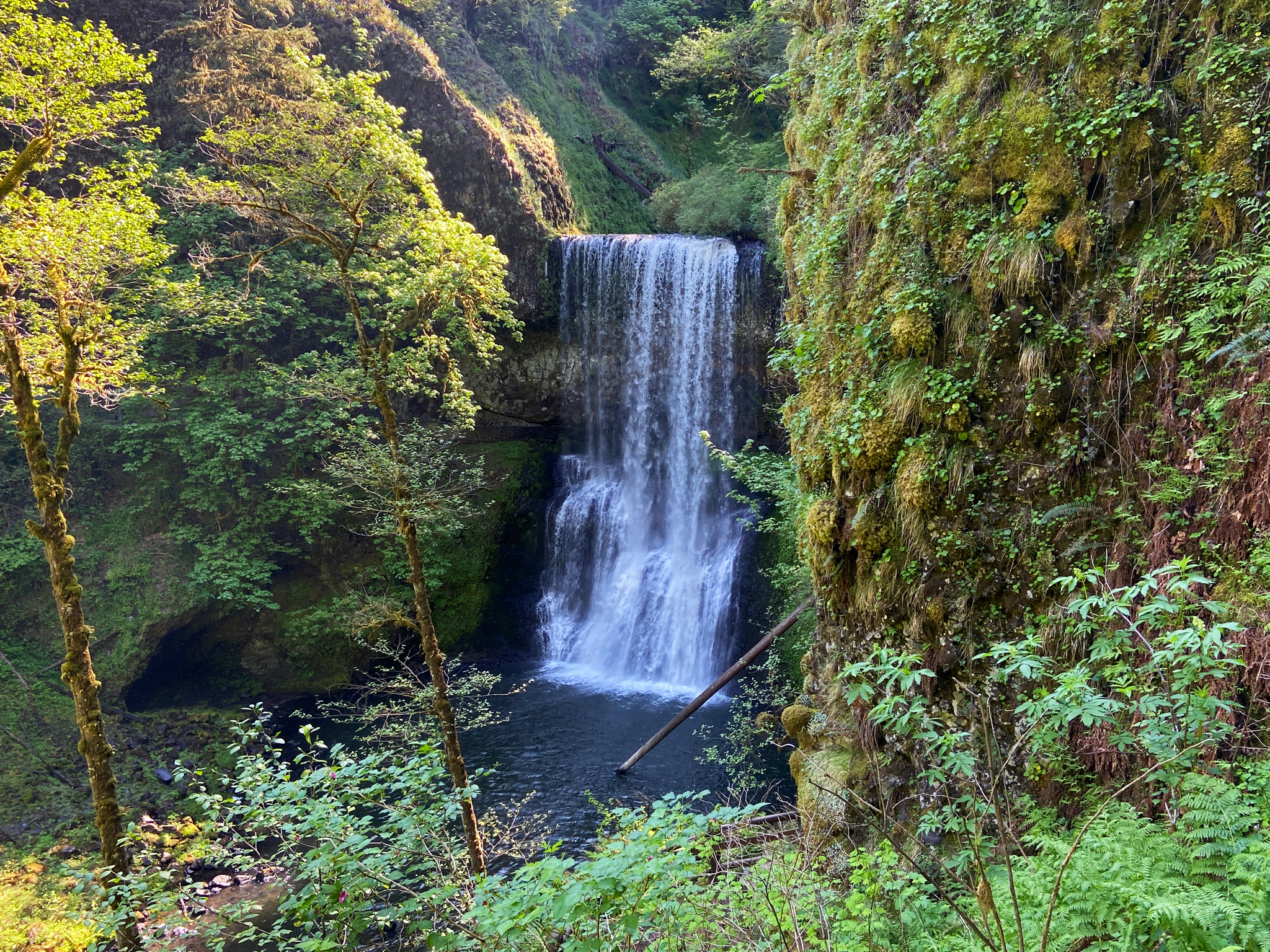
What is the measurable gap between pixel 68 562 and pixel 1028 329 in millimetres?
7287

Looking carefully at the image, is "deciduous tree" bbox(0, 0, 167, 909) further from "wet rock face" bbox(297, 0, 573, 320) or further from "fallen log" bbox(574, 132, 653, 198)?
"fallen log" bbox(574, 132, 653, 198)

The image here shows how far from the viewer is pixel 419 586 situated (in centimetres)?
658

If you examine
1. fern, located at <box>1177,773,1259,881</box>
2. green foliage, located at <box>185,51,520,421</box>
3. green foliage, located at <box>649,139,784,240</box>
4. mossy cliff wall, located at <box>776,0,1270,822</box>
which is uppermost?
green foliage, located at <box>649,139,784,240</box>

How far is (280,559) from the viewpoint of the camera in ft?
47.7

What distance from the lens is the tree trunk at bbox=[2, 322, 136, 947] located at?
18.0 feet

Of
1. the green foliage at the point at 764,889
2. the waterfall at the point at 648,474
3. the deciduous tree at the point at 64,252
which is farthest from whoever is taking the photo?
the waterfall at the point at 648,474

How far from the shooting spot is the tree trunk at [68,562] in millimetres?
5480

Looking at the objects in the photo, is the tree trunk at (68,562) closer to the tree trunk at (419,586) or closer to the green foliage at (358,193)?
the green foliage at (358,193)

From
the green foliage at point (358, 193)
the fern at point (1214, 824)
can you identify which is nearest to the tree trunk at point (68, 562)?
the green foliage at point (358, 193)

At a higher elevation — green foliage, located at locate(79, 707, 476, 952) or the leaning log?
the leaning log

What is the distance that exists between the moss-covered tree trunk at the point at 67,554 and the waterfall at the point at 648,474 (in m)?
9.50

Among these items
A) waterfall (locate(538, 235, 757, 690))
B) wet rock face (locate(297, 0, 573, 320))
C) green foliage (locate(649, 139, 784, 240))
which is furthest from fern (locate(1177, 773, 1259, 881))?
wet rock face (locate(297, 0, 573, 320))

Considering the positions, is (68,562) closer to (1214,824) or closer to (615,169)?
(1214,824)

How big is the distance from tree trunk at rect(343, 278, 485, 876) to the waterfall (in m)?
7.79
